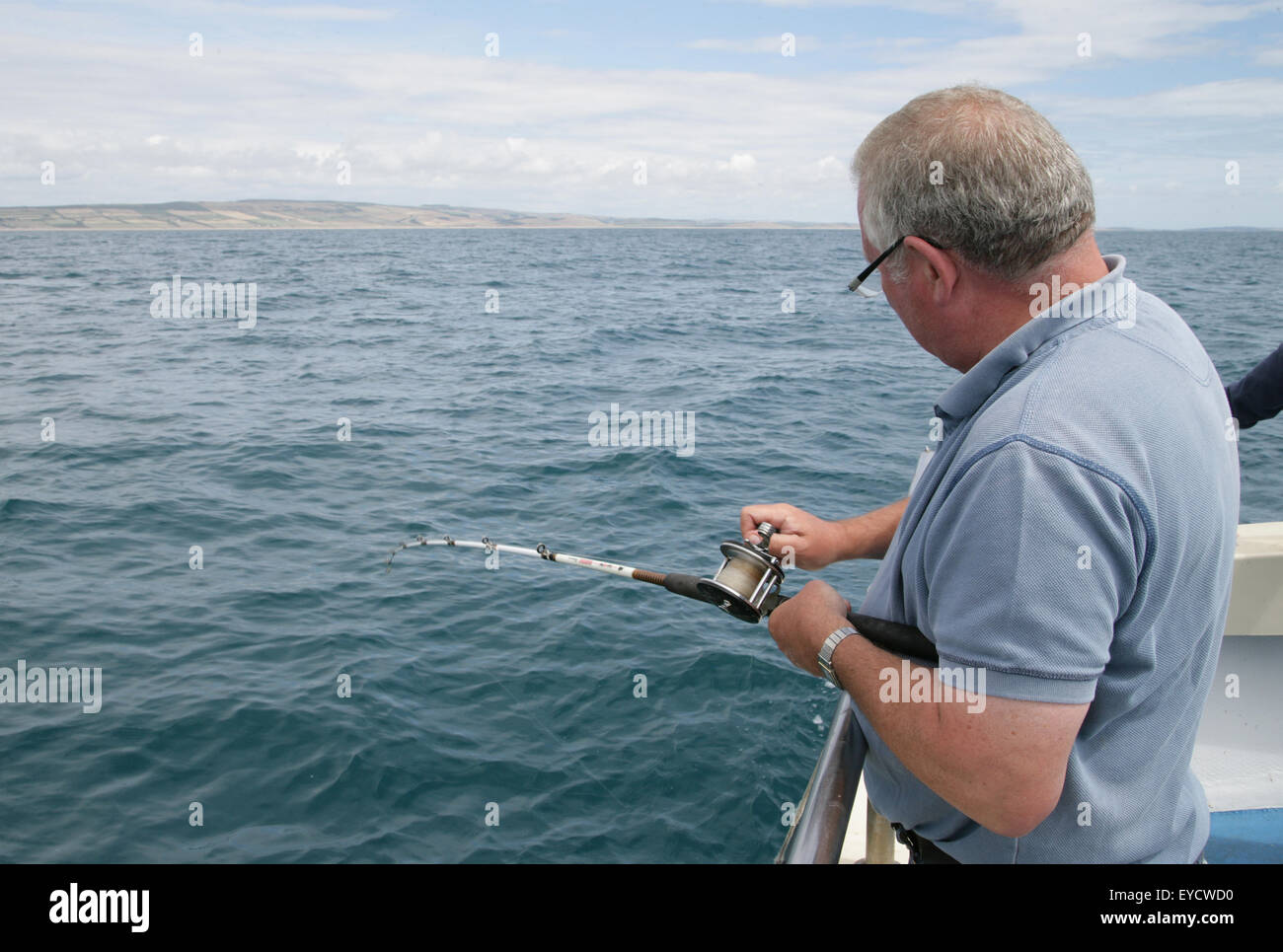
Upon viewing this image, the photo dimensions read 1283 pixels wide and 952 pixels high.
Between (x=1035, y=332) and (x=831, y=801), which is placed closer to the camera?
(x=1035, y=332)

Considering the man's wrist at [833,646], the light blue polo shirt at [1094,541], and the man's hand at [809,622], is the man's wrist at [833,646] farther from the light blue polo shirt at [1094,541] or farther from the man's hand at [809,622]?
the light blue polo shirt at [1094,541]

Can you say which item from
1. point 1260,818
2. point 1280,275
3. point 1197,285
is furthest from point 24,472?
point 1280,275

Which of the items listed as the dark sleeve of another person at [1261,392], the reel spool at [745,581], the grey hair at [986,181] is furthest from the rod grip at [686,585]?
the dark sleeve of another person at [1261,392]

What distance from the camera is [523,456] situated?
12.7 metres

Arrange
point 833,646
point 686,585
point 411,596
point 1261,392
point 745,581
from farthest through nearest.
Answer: point 411,596, point 1261,392, point 686,585, point 745,581, point 833,646

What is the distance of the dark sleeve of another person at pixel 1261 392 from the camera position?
12.9ft

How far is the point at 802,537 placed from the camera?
7.44 ft

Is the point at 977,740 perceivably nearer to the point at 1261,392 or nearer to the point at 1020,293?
the point at 1020,293

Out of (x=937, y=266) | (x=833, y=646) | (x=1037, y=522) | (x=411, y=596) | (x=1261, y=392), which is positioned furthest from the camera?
(x=411, y=596)

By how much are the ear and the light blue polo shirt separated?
0.14 m

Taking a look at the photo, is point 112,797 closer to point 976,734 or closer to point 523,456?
point 976,734

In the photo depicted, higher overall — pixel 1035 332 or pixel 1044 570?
pixel 1035 332

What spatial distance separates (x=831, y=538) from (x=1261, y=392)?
2.78 m

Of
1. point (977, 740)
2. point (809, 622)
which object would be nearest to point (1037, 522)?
point (977, 740)
